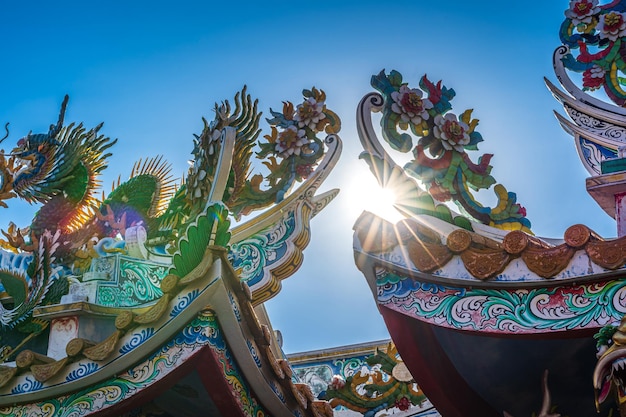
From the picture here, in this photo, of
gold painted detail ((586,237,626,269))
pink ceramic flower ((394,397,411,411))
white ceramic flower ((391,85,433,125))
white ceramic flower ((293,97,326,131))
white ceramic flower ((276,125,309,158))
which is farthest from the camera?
white ceramic flower ((276,125,309,158))

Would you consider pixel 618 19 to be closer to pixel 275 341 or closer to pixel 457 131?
pixel 457 131

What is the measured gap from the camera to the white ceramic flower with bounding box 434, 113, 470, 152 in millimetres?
6898

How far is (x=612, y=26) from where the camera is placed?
7.25m

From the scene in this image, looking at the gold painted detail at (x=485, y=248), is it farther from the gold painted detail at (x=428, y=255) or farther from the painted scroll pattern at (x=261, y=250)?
the painted scroll pattern at (x=261, y=250)

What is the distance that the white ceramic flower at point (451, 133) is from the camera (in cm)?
690

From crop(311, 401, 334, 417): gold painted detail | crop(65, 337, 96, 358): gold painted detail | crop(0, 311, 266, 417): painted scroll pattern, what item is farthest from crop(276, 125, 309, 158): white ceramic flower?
crop(65, 337, 96, 358): gold painted detail

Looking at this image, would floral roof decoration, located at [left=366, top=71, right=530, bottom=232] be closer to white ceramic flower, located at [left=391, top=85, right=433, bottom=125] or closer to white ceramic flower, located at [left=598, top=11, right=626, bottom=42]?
white ceramic flower, located at [left=391, top=85, right=433, bottom=125]

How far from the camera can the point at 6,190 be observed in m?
8.84

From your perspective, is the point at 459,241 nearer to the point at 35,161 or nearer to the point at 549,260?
the point at 549,260

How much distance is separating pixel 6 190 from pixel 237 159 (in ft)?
6.51

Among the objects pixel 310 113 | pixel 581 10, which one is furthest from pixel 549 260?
pixel 310 113

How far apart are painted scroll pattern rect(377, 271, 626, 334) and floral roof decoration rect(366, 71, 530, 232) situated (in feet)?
3.30

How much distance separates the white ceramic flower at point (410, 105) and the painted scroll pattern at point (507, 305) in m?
1.30

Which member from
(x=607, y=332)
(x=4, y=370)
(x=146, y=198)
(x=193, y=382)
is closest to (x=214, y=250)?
(x=193, y=382)
